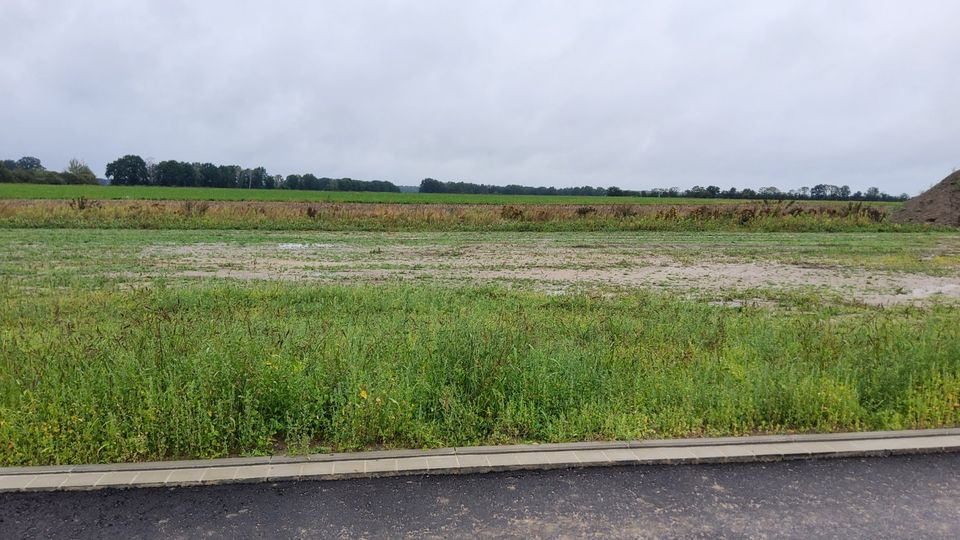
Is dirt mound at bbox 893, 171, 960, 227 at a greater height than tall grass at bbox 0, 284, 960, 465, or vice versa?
dirt mound at bbox 893, 171, 960, 227

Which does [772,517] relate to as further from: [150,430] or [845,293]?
[845,293]

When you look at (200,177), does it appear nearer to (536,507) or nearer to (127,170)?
(127,170)

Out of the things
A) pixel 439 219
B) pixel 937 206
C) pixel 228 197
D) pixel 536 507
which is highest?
pixel 937 206

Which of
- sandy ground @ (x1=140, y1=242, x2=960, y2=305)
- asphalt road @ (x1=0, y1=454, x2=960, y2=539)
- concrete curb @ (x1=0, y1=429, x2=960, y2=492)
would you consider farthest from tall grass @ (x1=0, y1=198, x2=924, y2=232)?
asphalt road @ (x1=0, y1=454, x2=960, y2=539)

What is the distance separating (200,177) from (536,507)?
111141mm

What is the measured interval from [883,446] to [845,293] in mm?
8790

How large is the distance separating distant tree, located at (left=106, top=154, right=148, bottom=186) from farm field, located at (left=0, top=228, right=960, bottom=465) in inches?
3990

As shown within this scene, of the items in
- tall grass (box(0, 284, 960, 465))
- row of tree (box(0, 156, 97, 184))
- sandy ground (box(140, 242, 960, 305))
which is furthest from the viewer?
row of tree (box(0, 156, 97, 184))

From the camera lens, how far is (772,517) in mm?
3658

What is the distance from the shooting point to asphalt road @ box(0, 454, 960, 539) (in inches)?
136

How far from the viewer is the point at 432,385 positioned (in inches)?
208

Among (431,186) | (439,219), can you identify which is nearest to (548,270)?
(439,219)

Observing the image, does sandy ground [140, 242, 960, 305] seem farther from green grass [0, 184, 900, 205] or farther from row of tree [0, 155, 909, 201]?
row of tree [0, 155, 909, 201]

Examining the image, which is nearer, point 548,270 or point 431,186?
point 548,270
